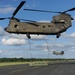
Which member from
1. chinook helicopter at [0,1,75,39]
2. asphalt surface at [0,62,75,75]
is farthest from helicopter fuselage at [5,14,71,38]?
asphalt surface at [0,62,75,75]

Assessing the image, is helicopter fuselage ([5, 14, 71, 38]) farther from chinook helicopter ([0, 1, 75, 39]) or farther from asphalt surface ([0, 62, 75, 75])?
asphalt surface ([0, 62, 75, 75])

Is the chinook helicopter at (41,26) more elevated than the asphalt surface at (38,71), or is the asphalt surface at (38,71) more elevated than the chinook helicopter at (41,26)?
the chinook helicopter at (41,26)

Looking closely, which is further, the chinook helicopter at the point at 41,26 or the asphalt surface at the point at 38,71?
the asphalt surface at the point at 38,71

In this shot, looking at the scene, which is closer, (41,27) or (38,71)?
(41,27)

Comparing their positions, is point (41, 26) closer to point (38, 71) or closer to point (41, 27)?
point (41, 27)

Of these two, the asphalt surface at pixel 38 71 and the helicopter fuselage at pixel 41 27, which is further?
the asphalt surface at pixel 38 71

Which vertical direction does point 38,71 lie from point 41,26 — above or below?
below

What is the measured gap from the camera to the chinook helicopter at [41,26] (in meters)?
31.5

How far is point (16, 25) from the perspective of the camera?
3272cm

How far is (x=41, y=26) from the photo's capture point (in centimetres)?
3253

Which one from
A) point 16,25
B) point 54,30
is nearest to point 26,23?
point 16,25

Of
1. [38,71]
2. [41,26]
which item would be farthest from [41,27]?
[38,71]

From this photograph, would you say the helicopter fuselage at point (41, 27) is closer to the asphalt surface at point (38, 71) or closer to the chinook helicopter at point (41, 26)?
the chinook helicopter at point (41, 26)

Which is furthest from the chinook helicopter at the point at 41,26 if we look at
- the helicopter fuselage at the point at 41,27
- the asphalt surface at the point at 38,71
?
the asphalt surface at the point at 38,71
